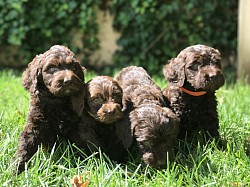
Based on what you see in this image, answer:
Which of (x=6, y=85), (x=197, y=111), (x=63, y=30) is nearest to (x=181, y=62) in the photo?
(x=197, y=111)

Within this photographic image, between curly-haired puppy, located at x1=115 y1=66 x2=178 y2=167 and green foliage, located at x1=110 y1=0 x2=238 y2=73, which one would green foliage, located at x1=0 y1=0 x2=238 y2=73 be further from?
curly-haired puppy, located at x1=115 y1=66 x2=178 y2=167

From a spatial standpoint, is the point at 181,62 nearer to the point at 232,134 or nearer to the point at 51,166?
the point at 232,134

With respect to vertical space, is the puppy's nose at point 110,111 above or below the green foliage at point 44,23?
below

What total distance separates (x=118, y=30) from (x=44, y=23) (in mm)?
1616

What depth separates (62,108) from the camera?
461cm

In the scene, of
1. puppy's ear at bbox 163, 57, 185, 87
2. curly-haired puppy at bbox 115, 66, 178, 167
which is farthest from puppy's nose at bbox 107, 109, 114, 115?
puppy's ear at bbox 163, 57, 185, 87

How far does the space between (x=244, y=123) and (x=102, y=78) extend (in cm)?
180

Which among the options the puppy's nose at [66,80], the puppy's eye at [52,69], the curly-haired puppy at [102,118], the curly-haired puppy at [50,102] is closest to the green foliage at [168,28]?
the curly-haired puppy at [102,118]

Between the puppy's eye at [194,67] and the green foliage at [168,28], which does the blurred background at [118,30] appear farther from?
the puppy's eye at [194,67]

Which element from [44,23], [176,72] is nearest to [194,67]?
[176,72]

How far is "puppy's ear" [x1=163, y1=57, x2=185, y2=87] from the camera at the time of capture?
4.92 meters

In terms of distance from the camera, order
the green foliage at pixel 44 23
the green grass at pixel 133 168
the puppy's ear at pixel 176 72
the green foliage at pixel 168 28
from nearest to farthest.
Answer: the green grass at pixel 133 168
the puppy's ear at pixel 176 72
the green foliage at pixel 44 23
the green foliage at pixel 168 28

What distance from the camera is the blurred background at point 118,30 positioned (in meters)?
10.3

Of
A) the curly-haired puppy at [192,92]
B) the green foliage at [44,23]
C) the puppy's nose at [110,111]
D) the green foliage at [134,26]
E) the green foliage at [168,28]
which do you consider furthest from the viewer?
the green foliage at [168,28]
